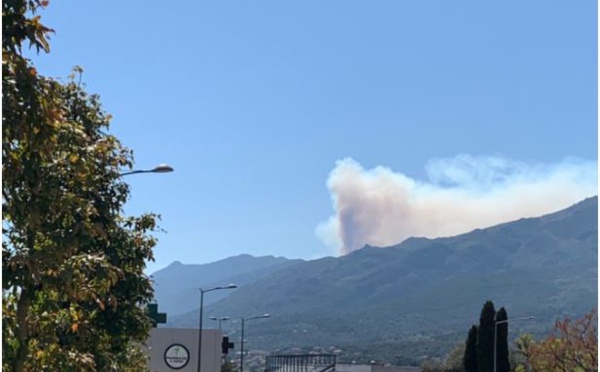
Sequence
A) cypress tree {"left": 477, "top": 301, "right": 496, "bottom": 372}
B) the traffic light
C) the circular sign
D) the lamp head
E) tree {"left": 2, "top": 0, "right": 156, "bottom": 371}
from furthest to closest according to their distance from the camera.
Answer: cypress tree {"left": 477, "top": 301, "right": 496, "bottom": 372}
the circular sign
the traffic light
the lamp head
tree {"left": 2, "top": 0, "right": 156, "bottom": 371}

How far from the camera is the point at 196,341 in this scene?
53.9 meters

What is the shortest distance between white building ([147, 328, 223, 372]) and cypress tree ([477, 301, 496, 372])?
2856 centimetres

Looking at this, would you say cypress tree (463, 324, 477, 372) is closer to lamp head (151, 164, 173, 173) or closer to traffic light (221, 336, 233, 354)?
traffic light (221, 336, 233, 354)

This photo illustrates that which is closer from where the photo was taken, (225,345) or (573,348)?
(225,345)

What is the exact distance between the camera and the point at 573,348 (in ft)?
182

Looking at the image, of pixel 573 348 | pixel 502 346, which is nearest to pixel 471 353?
pixel 502 346

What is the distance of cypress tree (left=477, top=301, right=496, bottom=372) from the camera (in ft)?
251

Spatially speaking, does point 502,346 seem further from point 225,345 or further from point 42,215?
point 42,215

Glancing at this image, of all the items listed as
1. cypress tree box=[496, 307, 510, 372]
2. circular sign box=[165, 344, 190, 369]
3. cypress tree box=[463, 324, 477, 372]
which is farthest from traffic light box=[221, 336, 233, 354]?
cypress tree box=[463, 324, 477, 372]

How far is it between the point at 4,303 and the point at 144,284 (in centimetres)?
804

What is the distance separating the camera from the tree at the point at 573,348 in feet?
180

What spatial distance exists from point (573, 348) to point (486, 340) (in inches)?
856

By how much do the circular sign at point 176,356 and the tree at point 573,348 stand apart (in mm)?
21203

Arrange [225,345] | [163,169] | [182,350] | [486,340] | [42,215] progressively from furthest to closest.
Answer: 1. [486,340]
2. [182,350]
3. [225,345]
4. [163,169]
5. [42,215]
